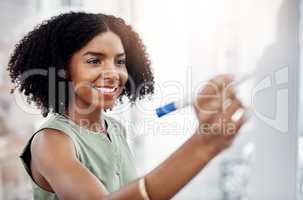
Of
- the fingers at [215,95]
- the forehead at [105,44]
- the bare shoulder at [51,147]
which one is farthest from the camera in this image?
the forehead at [105,44]

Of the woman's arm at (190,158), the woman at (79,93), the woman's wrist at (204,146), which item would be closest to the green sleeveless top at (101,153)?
the woman at (79,93)

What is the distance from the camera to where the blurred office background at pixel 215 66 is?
922 mm

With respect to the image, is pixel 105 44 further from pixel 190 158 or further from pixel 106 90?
pixel 190 158

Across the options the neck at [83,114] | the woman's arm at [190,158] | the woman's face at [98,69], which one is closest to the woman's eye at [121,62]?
the woman's face at [98,69]

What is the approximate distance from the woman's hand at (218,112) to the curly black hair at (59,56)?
A: 14.3 inches

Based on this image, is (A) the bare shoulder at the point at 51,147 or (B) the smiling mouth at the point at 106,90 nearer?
(A) the bare shoulder at the point at 51,147

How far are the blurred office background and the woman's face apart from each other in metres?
0.08

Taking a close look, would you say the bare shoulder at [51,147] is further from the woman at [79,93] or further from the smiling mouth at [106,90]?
the smiling mouth at [106,90]

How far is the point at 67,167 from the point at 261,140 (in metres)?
0.49

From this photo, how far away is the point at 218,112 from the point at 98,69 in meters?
0.37

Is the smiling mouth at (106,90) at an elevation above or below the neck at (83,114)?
above

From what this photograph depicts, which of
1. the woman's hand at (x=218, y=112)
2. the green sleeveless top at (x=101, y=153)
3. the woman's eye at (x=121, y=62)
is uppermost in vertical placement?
the woman's eye at (x=121, y=62)

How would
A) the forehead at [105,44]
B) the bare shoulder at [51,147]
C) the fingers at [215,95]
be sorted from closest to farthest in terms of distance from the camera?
the fingers at [215,95]
the bare shoulder at [51,147]
the forehead at [105,44]

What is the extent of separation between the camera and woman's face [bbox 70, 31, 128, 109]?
84cm
